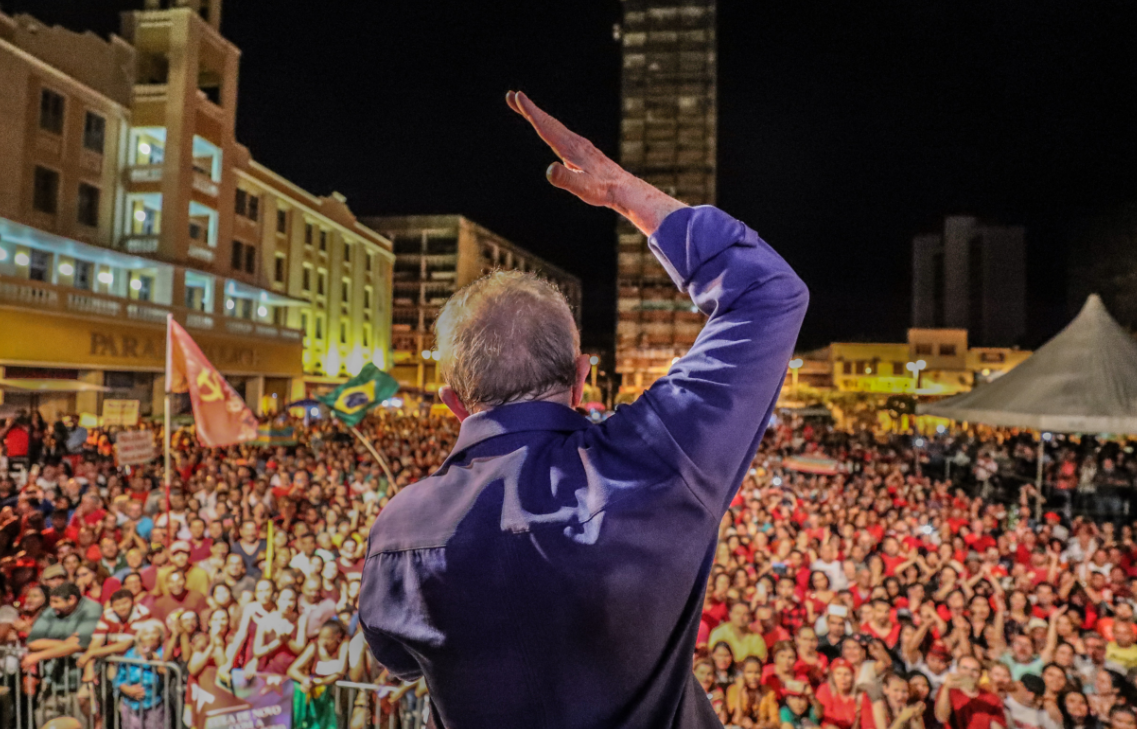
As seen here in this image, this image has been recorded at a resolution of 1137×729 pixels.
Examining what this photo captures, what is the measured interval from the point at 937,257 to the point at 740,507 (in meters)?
123

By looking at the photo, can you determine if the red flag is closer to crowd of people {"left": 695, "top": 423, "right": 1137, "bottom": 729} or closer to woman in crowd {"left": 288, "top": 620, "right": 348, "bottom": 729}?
woman in crowd {"left": 288, "top": 620, "right": 348, "bottom": 729}

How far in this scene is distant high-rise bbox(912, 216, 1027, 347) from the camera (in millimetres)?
112562

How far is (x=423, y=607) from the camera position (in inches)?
50.8

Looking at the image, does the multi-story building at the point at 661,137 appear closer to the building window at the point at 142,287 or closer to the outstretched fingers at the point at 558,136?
the building window at the point at 142,287

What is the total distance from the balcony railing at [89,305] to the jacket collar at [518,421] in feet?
88.4

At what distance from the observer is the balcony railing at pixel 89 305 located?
76.3ft

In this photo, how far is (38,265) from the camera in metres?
26.2

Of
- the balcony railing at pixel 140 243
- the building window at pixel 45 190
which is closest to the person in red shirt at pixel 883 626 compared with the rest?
the building window at pixel 45 190

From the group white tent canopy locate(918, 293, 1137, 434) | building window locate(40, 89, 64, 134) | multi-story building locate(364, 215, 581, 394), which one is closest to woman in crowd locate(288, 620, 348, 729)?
white tent canopy locate(918, 293, 1137, 434)

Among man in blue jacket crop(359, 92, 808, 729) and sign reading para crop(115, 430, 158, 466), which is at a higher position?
man in blue jacket crop(359, 92, 808, 729)

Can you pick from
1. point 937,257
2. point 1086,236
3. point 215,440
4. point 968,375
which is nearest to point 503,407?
point 215,440

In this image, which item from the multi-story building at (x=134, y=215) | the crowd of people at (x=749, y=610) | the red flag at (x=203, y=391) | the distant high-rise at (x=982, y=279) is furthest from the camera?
the distant high-rise at (x=982, y=279)

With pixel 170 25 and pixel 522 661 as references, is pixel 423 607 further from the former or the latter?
pixel 170 25

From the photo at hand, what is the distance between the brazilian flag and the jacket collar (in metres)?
11.8
